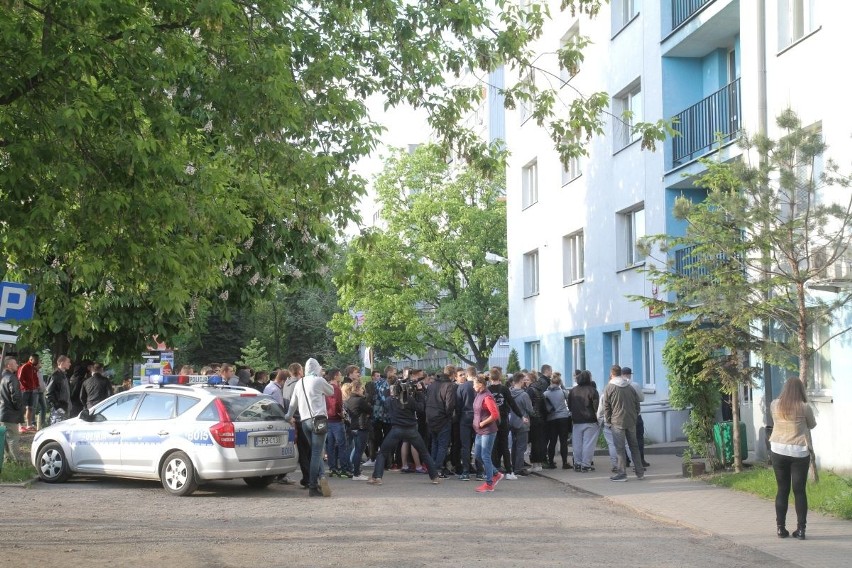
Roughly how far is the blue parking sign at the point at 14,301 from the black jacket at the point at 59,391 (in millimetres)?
9739

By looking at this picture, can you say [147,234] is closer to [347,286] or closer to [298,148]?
[298,148]

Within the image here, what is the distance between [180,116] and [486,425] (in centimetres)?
744

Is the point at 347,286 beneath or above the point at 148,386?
above

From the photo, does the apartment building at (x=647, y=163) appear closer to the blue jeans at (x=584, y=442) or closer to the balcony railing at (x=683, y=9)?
the balcony railing at (x=683, y=9)

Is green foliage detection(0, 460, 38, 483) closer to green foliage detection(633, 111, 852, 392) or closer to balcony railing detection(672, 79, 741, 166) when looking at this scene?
green foliage detection(633, 111, 852, 392)

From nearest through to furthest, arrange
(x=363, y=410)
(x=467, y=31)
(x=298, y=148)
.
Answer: (x=298, y=148)
(x=467, y=31)
(x=363, y=410)

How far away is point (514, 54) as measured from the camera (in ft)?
44.8

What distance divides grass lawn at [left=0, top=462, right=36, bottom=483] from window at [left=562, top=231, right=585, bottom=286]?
17190 mm

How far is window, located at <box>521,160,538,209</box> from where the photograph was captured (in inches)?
1411

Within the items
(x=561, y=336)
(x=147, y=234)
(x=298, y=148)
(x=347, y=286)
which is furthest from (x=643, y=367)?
(x=147, y=234)

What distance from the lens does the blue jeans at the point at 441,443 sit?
1755 centimetres

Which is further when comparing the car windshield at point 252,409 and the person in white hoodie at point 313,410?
the person in white hoodie at point 313,410

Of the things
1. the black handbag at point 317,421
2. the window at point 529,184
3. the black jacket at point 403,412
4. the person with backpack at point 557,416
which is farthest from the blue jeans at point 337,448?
the window at point 529,184

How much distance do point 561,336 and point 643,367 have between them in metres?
6.49
